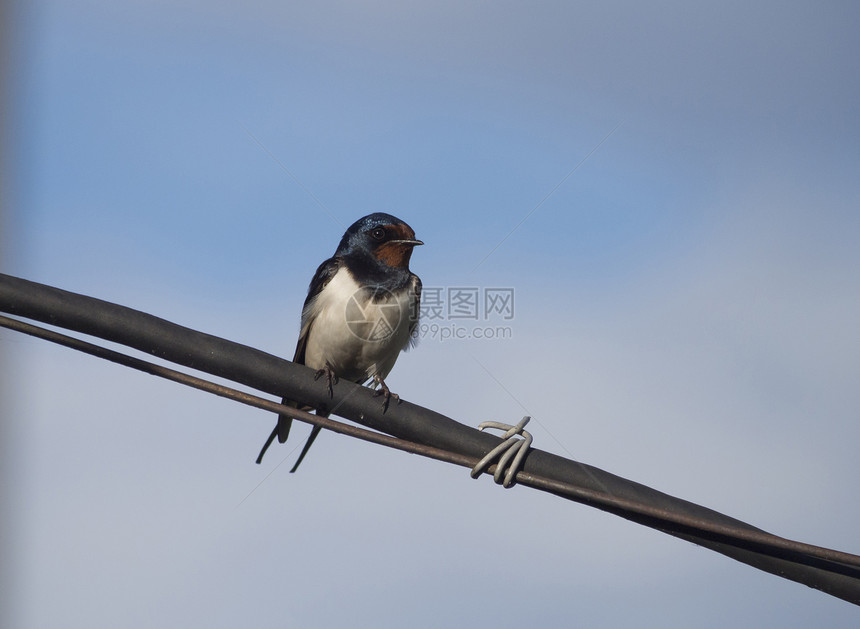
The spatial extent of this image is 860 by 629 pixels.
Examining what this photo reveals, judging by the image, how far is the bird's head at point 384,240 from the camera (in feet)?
16.2

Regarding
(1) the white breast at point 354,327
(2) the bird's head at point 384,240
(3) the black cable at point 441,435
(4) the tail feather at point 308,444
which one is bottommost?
(3) the black cable at point 441,435

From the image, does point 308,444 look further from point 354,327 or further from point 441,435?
point 441,435

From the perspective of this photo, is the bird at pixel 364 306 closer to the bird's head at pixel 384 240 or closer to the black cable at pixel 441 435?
the bird's head at pixel 384 240

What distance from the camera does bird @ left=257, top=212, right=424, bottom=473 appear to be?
4.64 m

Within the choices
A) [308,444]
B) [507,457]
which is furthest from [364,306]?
[507,457]

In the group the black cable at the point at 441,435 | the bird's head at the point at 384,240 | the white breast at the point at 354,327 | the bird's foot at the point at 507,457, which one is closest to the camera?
the black cable at the point at 441,435

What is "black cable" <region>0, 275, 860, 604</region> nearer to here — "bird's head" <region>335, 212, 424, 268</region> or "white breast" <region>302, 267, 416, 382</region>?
"white breast" <region>302, 267, 416, 382</region>

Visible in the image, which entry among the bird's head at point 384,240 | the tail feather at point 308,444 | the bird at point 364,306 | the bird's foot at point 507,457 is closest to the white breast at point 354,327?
the bird at point 364,306

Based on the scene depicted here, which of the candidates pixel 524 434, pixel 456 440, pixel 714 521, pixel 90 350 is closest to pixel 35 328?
pixel 90 350

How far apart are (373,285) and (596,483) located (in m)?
2.60

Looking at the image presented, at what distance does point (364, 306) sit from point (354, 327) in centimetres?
12

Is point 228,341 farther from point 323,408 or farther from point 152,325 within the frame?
point 323,408

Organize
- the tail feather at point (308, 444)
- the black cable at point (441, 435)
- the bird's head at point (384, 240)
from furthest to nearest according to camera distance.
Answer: the bird's head at point (384, 240)
the tail feather at point (308, 444)
the black cable at point (441, 435)

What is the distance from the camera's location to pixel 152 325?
2406mm
